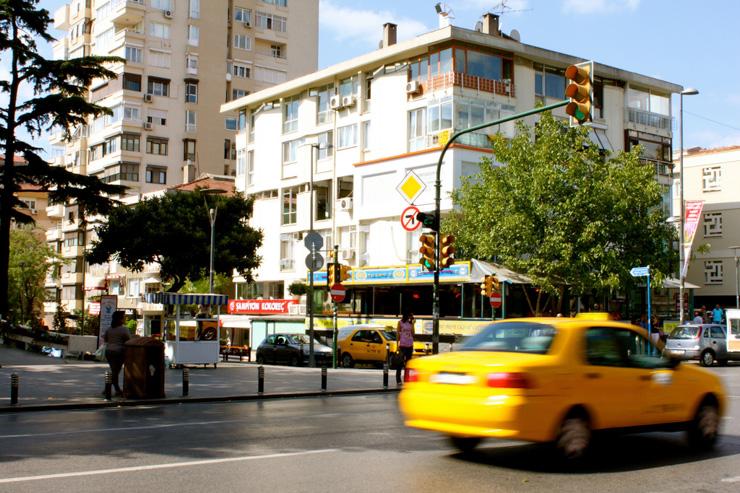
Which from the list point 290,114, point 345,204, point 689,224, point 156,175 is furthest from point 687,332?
point 156,175

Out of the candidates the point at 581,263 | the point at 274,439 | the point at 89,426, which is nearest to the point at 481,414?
the point at 274,439

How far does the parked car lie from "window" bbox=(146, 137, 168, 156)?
149 feet

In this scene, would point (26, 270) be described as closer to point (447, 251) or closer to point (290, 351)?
point (290, 351)

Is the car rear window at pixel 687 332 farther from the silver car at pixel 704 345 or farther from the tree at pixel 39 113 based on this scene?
the tree at pixel 39 113

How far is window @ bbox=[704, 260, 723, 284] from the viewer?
59.8 metres

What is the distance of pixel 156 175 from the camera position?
77.8 meters

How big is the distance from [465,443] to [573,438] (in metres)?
1.32

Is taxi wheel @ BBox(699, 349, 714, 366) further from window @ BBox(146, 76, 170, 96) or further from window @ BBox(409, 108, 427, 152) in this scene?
window @ BBox(146, 76, 170, 96)

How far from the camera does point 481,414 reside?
28.5 ft

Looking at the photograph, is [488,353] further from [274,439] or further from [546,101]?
[546,101]

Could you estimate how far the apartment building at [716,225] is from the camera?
5962cm

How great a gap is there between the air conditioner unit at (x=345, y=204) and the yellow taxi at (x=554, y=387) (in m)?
40.3

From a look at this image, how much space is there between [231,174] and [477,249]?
47.2 metres

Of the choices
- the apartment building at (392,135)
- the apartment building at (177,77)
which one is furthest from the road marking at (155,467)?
the apartment building at (177,77)
